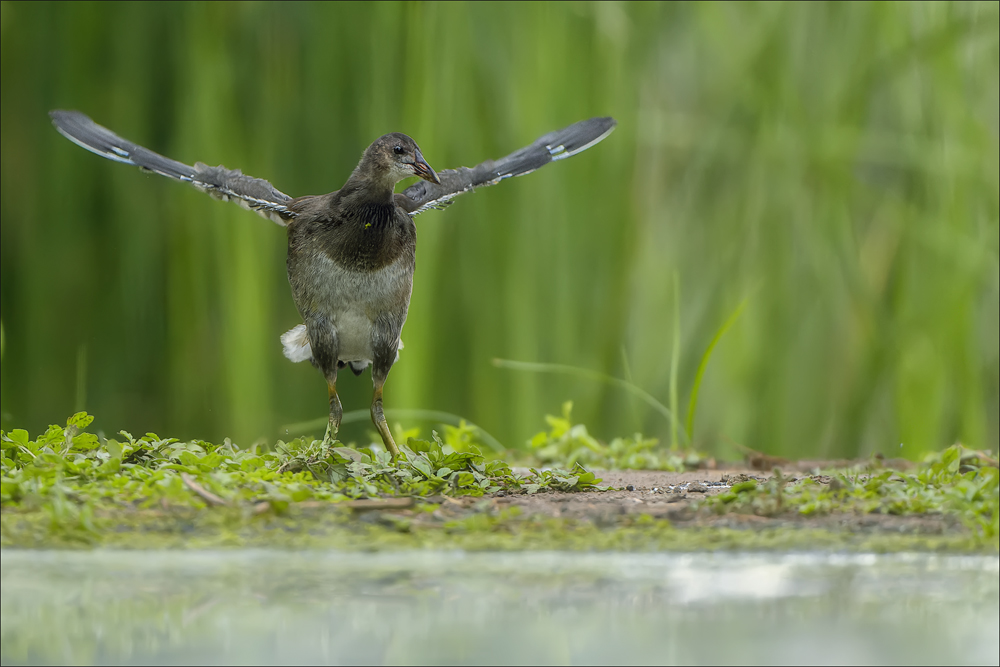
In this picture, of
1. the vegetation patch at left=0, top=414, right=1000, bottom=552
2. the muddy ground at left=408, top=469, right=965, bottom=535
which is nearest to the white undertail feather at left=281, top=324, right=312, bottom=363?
the vegetation patch at left=0, top=414, right=1000, bottom=552

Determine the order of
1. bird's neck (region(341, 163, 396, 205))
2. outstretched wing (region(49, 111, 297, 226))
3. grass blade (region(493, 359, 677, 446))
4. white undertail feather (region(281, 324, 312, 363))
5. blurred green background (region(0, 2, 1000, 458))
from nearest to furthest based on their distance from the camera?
1. outstretched wing (region(49, 111, 297, 226))
2. bird's neck (region(341, 163, 396, 205))
3. white undertail feather (region(281, 324, 312, 363))
4. grass blade (region(493, 359, 677, 446))
5. blurred green background (region(0, 2, 1000, 458))

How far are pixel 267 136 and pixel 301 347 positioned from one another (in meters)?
1.03

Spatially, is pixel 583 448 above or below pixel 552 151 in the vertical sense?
below

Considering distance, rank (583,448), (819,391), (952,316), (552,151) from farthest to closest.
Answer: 1. (819,391)
2. (952,316)
3. (583,448)
4. (552,151)

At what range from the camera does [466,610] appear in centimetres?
93

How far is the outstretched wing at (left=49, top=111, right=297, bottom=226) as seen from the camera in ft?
6.68

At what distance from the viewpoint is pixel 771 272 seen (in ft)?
10.9

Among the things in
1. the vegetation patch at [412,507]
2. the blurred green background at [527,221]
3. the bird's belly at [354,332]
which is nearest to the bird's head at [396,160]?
the bird's belly at [354,332]

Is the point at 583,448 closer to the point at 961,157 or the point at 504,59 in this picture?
the point at 504,59

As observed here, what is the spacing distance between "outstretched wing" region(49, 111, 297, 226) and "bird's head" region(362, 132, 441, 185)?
0.21m

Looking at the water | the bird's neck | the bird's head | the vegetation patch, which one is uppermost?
the bird's head

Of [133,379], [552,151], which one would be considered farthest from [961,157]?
[133,379]

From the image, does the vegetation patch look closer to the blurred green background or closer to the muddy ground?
the muddy ground

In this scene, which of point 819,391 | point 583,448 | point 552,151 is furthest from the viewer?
point 819,391
